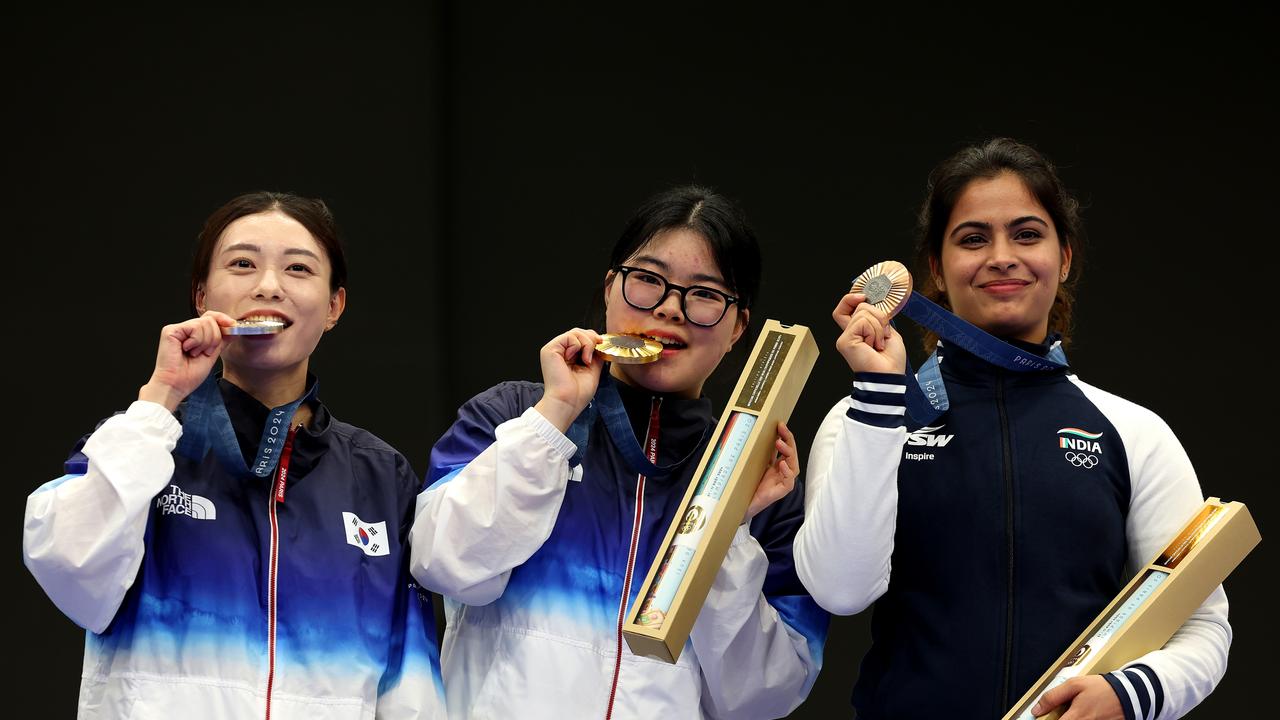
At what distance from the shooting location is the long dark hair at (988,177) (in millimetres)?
2332

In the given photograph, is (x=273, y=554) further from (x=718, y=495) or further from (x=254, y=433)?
(x=718, y=495)

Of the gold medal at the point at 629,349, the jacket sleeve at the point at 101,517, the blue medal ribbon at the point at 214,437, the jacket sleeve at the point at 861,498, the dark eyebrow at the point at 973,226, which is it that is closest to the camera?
the jacket sleeve at the point at 101,517

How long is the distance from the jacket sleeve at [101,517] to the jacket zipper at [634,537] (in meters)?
0.71

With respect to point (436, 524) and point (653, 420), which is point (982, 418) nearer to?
point (653, 420)

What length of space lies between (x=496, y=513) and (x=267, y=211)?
66 centimetres

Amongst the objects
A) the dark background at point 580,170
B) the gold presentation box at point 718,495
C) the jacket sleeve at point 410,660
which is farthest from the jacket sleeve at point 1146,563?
the dark background at point 580,170

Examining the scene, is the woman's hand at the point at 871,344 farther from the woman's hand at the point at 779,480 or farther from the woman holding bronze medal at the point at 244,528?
the woman holding bronze medal at the point at 244,528

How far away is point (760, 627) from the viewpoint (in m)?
2.17

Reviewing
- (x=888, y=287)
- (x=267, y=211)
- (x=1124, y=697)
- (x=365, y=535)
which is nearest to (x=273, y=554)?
(x=365, y=535)

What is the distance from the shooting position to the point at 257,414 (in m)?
2.16

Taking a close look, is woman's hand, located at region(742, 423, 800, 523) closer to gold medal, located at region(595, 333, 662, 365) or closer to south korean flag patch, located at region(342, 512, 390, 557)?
gold medal, located at region(595, 333, 662, 365)

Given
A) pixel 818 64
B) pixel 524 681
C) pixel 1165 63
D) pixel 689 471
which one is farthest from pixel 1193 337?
pixel 524 681

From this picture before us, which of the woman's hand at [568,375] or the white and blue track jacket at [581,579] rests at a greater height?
the woman's hand at [568,375]

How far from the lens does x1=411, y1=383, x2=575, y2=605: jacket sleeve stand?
2049mm
